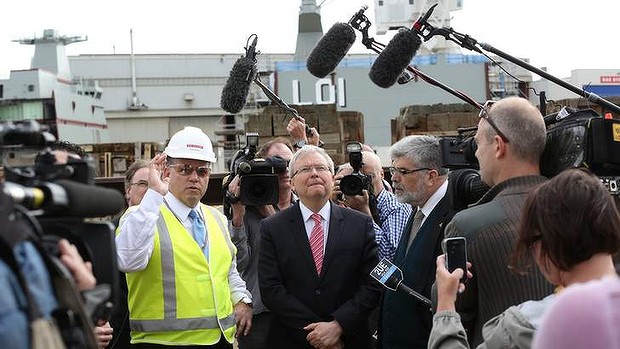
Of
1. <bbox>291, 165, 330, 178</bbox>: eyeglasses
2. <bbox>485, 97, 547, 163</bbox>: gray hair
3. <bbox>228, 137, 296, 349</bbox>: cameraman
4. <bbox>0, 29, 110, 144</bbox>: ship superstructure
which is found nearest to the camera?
<bbox>485, 97, 547, 163</bbox>: gray hair

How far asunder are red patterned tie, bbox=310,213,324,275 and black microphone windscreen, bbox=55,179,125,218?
2906 millimetres

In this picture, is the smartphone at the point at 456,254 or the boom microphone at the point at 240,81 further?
the boom microphone at the point at 240,81

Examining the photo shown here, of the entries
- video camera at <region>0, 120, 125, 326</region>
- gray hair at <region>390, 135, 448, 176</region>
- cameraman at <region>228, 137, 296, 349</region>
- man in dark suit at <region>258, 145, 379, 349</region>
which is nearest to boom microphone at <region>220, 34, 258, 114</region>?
cameraman at <region>228, 137, 296, 349</region>

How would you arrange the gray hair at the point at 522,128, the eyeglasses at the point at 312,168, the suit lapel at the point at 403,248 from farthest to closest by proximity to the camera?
the eyeglasses at the point at 312,168
the suit lapel at the point at 403,248
the gray hair at the point at 522,128

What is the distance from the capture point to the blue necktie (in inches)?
191

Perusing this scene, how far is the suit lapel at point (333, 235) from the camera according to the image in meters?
5.11

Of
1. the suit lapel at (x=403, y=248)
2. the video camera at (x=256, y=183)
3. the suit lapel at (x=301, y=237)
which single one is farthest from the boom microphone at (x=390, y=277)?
the video camera at (x=256, y=183)

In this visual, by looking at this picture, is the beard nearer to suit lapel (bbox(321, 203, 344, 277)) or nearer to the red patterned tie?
suit lapel (bbox(321, 203, 344, 277))

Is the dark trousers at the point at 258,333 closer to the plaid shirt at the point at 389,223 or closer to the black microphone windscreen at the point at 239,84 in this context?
the plaid shirt at the point at 389,223

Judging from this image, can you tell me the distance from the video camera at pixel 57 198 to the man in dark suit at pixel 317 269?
2803mm

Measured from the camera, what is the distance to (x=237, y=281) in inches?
205

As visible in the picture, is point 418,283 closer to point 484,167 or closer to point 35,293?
point 484,167

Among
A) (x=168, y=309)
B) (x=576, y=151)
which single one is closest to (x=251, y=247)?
(x=168, y=309)

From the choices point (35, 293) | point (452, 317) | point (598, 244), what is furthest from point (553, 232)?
point (35, 293)
